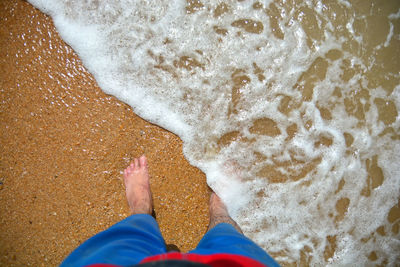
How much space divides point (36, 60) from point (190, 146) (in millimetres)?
976

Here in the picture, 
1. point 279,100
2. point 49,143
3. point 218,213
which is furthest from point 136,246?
point 279,100

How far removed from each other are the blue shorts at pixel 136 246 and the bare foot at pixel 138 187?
154 mm

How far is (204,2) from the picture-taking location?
1.43 meters

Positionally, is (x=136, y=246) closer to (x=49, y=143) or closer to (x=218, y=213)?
(x=218, y=213)

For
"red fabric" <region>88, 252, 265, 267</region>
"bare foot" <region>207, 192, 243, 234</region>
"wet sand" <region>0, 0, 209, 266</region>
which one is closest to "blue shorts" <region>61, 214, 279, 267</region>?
"red fabric" <region>88, 252, 265, 267</region>

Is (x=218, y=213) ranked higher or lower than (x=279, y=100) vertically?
lower

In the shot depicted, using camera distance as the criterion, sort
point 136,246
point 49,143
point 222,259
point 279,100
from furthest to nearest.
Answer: point 279,100, point 49,143, point 136,246, point 222,259

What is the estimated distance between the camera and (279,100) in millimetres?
1476

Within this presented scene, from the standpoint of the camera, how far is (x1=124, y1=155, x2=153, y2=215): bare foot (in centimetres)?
135

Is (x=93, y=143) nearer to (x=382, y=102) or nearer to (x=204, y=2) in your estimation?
(x=204, y=2)

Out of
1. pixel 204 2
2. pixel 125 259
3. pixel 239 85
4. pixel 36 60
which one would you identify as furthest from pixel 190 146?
pixel 36 60

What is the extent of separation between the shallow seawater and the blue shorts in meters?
0.46

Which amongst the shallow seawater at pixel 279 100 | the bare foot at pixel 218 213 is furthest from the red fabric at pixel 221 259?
the shallow seawater at pixel 279 100

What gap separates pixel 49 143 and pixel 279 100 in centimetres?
134
